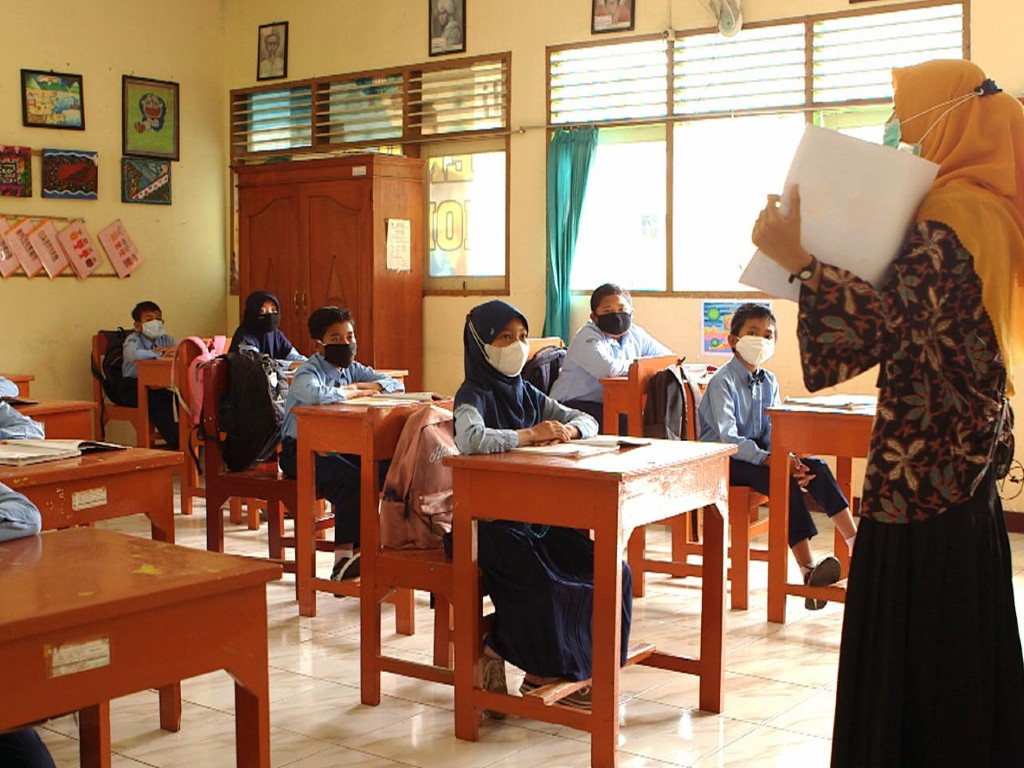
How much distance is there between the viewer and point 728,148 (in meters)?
6.83

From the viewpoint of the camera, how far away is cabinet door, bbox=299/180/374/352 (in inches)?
307

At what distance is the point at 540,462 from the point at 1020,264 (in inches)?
48.9

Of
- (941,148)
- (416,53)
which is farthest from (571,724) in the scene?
(416,53)

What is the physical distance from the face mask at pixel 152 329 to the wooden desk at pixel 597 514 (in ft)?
16.5

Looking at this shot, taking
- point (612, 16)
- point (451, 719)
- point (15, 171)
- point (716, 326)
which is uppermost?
point (612, 16)

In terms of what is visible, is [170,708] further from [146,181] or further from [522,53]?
[146,181]

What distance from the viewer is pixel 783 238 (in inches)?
86.7

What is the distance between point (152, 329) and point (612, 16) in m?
3.33

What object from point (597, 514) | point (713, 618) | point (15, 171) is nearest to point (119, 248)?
point (15, 171)

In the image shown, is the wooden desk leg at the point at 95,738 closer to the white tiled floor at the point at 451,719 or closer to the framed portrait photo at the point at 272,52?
the white tiled floor at the point at 451,719

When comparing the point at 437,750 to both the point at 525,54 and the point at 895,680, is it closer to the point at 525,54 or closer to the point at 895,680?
the point at 895,680

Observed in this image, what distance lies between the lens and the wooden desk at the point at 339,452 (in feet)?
13.0

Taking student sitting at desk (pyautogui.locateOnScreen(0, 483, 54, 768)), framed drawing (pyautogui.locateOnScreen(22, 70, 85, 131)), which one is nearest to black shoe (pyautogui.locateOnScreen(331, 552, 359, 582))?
student sitting at desk (pyautogui.locateOnScreen(0, 483, 54, 768))

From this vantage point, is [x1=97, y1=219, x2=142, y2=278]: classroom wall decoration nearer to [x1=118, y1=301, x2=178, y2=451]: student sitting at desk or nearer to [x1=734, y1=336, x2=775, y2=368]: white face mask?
[x1=118, y1=301, x2=178, y2=451]: student sitting at desk
